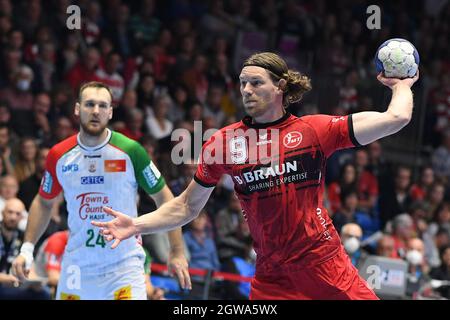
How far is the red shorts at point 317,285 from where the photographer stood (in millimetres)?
5500

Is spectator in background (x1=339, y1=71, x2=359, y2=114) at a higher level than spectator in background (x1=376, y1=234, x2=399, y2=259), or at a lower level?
higher

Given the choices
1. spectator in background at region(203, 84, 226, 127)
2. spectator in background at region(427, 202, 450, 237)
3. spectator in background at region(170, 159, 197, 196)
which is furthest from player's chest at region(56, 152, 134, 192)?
spectator in background at region(427, 202, 450, 237)

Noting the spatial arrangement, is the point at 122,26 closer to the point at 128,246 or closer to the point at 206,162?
the point at 128,246

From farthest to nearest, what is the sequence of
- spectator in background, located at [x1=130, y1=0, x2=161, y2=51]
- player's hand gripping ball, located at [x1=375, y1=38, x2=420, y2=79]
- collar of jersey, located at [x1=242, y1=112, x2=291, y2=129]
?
1. spectator in background, located at [x1=130, y1=0, x2=161, y2=51]
2. collar of jersey, located at [x1=242, y1=112, x2=291, y2=129]
3. player's hand gripping ball, located at [x1=375, y1=38, x2=420, y2=79]

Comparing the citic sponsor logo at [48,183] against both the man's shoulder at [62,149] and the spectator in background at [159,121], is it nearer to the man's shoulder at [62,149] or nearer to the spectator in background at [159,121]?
the man's shoulder at [62,149]

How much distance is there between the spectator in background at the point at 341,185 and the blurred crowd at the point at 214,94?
0.07 feet

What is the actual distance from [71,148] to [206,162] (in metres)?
1.89

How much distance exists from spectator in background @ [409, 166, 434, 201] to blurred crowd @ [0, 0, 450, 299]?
0.08 feet

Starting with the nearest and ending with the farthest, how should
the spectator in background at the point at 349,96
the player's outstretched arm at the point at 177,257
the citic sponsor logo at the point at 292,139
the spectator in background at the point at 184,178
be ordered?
the citic sponsor logo at the point at 292,139
the player's outstretched arm at the point at 177,257
the spectator in background at the point at 184,178
the spectator in background at the point at 349,96

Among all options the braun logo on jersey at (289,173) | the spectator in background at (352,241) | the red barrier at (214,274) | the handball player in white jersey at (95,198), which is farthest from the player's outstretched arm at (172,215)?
the spectator in background at (352,241)

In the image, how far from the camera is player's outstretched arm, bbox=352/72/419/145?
5.15 m

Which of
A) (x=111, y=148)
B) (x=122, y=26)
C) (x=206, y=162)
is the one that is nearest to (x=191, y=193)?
(x=206, y=162)

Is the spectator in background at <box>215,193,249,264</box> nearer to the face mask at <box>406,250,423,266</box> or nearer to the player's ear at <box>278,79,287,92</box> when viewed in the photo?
the face mask at <box>406,250,423,266</box>

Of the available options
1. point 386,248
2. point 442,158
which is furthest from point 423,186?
point 386,248
